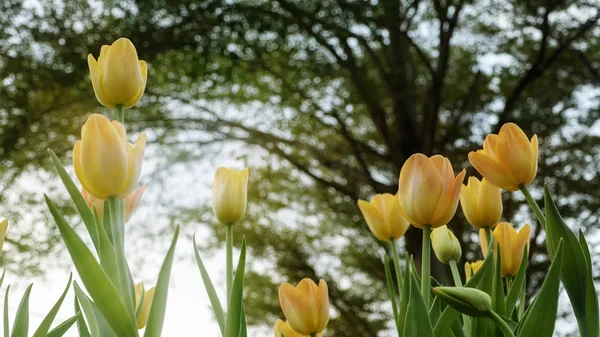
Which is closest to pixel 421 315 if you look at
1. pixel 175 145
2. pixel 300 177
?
pixel 175 145

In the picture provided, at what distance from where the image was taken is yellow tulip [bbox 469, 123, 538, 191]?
0.54 meters

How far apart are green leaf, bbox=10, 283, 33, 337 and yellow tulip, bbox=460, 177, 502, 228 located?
42 centimetres

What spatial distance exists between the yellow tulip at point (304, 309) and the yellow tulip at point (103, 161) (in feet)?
0.69

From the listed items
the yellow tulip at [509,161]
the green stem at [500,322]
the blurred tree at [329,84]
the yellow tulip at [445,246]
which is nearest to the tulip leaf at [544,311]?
the green stem at [500,322]

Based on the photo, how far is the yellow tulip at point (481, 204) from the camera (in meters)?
0.63

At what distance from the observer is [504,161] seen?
538mm

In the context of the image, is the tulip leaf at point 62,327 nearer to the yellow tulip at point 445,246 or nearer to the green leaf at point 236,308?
the green leaf at point 236,308

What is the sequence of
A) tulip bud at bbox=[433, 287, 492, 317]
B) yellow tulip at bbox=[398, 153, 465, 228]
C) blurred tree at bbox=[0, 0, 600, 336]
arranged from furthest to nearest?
1. blurred tree at bbox=[0, 0, 600, 336]
2. yellow tulip at bbox=[398, 153, 465, 228]
3. tulip bud at bbox=[433, 287, 492, 317]

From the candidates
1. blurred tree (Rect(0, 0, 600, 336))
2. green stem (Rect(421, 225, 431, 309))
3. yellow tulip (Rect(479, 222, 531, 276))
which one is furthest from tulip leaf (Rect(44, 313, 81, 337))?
blurred tree (Rect(0, 0, 600, 336))

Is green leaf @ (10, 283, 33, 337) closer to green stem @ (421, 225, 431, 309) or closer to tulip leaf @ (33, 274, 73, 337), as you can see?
Answer: tulip leaf @ (33, 274, 73, 337)

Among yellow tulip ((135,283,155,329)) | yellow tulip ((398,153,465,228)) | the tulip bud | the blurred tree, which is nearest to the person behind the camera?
the tulip bud

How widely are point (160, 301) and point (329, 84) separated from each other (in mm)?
4886

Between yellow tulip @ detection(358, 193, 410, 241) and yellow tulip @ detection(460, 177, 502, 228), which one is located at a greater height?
yellow tulip @ detection(358, 193, 410, 241)

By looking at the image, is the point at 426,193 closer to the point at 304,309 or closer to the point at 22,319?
the point at 304,309
